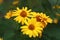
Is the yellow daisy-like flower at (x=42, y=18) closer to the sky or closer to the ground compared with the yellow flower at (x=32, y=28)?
closer to the sky

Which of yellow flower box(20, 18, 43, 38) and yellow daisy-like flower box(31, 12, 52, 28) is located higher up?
yellow daisy-like flower box(31, 12, 52, 28)

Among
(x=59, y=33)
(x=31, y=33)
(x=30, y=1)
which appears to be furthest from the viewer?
(x=30, y=1)

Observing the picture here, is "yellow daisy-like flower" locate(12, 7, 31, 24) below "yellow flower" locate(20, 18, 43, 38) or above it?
above

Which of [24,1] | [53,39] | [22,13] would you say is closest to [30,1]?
[24,1]

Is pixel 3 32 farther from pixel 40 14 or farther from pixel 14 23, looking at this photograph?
pixel 40 14

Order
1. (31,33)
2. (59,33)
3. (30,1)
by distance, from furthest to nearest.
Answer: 1. (30,1)
2. (59,33)
3. (31,33)

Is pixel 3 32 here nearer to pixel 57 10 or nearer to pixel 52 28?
pixel 52 28

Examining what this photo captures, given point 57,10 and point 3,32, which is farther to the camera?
point 57,10

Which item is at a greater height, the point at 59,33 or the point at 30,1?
the point at 30,1
